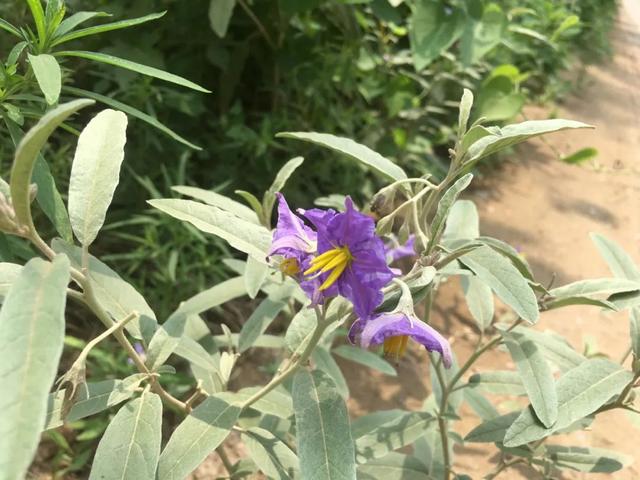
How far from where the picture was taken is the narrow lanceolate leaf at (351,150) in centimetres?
91

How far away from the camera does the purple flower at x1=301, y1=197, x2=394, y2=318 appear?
2.24ft

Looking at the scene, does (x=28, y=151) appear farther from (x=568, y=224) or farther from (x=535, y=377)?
(x=568, y=224)

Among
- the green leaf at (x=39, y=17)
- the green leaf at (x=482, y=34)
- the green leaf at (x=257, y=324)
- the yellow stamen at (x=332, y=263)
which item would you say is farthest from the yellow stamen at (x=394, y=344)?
the green leaf at (x=482, y=34)

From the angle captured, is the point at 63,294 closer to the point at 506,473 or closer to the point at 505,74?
the point at 506,473

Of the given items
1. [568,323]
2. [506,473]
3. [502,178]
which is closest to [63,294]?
[506,473]

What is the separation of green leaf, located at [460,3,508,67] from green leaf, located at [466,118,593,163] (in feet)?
4.66

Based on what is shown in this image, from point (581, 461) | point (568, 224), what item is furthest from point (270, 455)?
point (568, 224)

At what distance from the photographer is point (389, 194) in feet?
2.81

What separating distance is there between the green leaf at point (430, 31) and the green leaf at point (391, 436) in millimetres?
1260

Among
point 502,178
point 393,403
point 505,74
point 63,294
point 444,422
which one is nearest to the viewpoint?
point 63,294

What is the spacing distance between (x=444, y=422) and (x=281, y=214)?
2.07ft

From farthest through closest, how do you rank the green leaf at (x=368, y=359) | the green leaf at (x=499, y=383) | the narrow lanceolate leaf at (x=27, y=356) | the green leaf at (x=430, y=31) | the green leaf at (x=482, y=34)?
the green leaf at (x=482, y=34)
the green leaf at (x=430, y=31)
the green leaf at (x=368, y=359)
the green leaf at (x=499, y=383)
the narrow lanceolate leaf at (x=27, y=356)

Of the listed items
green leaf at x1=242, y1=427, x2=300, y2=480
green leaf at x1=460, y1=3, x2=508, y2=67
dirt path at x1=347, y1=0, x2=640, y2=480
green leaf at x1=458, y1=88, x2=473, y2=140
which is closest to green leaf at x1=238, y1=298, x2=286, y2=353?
green leaf at x1=242, y1=427, x2=300, y2=480

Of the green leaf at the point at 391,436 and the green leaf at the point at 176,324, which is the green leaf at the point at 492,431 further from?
the green leaf at the point at 176,324
